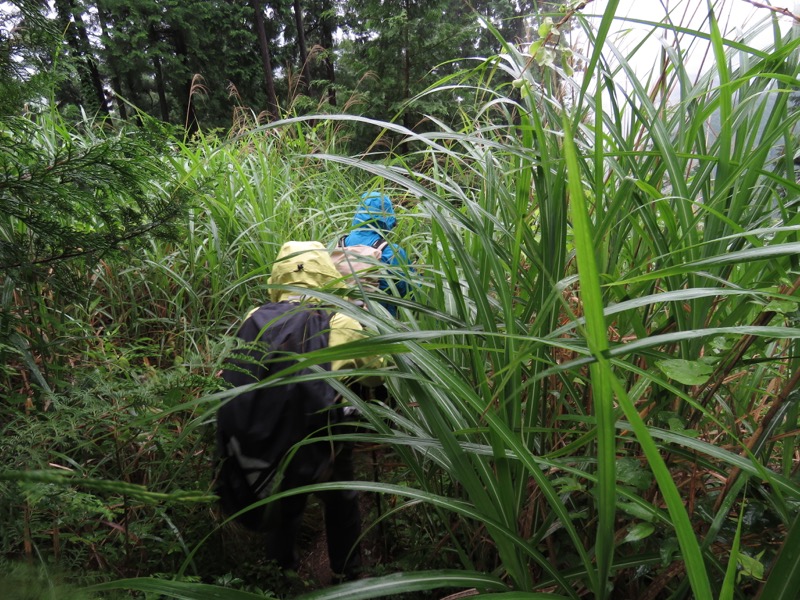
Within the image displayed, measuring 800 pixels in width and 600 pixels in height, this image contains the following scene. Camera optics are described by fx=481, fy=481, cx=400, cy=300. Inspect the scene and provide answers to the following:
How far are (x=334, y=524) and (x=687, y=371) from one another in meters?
1.34

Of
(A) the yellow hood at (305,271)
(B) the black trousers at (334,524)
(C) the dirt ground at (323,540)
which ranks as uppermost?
(A) the yellow hood at (305,271)

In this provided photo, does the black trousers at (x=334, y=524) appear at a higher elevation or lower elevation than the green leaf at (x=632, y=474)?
lower

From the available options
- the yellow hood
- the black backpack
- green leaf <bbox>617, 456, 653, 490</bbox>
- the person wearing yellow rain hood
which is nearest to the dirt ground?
the person wearing yellow rain hood

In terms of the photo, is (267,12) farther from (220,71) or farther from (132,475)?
(132,475)

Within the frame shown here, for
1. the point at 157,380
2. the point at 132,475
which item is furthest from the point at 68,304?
the point at 157,380

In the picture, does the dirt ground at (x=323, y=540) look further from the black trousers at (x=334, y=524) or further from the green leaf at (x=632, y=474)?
the green leaf at (x=632, y=474)

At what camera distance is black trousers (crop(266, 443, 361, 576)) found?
1.55m

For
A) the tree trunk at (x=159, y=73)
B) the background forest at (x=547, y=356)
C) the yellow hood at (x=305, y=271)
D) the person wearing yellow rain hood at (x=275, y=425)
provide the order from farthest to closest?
1. the tree trunk at (x=159, y=73)
2. the yellow hood at (x=305, y=271)
3. the person wearing yellow rain hood at (x=275, y=425)
4. the background forest at (x=547, y=356)

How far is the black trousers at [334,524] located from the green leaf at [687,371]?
1.09 metres

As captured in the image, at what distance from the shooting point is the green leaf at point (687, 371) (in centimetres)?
61

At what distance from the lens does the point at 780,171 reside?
904 mm

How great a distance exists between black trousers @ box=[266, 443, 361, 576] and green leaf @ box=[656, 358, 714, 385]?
1.09 metres

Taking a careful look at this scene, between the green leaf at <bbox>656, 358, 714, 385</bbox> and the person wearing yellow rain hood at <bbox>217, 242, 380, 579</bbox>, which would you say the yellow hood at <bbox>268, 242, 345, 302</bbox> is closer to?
the person wearing yellow rain hood at <bbox>217, 242, 380, 579</bbox>

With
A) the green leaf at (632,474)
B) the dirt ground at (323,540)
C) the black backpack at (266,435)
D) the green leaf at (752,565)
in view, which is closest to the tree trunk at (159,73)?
the dirt ground at (323,540)
